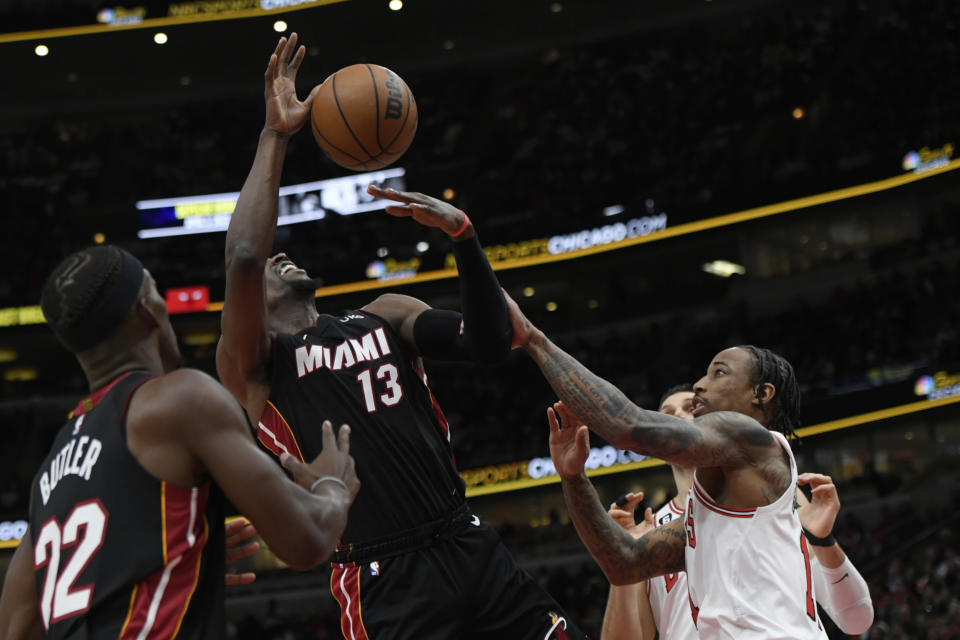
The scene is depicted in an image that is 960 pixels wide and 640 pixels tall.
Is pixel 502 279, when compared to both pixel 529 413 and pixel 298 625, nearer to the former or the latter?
pixel 529 413

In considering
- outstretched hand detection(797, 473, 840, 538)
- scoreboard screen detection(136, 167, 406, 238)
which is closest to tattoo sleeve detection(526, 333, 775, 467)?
outstretched hand detection(797, 473, 840, 538)

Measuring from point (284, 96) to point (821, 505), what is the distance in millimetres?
2960

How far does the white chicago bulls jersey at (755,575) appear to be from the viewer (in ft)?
12.3

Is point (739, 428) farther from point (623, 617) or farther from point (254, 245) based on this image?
point (254, 245)

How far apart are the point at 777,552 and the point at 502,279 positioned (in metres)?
Answer: 19.8

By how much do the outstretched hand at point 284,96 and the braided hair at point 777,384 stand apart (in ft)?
6.50

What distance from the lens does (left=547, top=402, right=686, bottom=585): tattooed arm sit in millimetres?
4020

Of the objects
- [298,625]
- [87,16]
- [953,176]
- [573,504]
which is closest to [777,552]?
[573,504]

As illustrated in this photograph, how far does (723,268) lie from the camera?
2438 centimetres

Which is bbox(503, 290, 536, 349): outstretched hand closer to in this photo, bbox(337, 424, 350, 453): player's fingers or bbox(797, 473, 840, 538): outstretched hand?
bbox(337, 424, 350, 453): player's fingers

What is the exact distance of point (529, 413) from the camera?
72.7ft

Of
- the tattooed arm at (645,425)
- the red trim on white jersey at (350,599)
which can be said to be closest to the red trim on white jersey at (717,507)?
the tattooed arm at (645,425)

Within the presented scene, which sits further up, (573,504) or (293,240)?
(573,504)

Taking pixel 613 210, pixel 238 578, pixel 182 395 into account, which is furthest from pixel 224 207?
pixel 182 395
